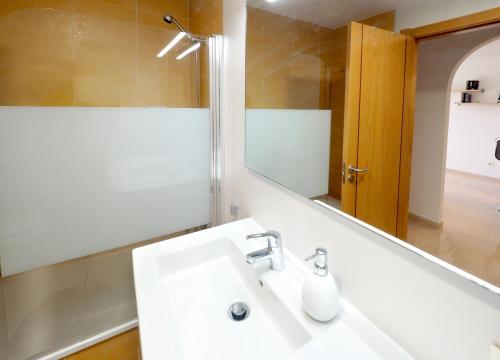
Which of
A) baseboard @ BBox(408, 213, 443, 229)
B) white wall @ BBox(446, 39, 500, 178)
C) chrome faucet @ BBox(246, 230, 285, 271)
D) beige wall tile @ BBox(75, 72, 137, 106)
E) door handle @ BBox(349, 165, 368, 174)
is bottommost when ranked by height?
chrome faucet @ BBox(246, 230, 285, 271)

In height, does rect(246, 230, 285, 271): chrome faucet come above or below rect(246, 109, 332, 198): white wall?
below

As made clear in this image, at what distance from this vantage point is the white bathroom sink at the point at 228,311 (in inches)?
25.4

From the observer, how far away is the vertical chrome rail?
152 cm

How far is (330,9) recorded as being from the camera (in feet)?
2.67

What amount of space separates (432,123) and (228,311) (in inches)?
32.9

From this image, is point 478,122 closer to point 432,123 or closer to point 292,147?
point 432,123

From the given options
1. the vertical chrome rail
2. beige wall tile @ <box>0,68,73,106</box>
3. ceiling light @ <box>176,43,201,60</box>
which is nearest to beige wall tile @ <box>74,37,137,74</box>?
beige wall tile @ <box>0,68,73,106</box>

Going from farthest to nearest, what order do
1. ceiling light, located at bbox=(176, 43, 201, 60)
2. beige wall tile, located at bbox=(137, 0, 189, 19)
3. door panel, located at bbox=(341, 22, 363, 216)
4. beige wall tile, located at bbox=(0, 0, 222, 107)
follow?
beige wall tile, located at bbox=(137, 0, 189, 19) → ceiling light, located at bbox=(176, 43, 201, 60) → beige wall tile, located at bbox=(0, 0, 222, 107) → door panel, located at bbox=(341, 22, 363, 216)

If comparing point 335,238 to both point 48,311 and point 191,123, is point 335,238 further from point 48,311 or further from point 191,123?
point 48,311

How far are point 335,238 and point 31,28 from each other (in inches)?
75.3

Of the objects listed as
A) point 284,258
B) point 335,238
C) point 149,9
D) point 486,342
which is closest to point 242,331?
point 284,258

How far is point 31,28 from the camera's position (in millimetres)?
1489

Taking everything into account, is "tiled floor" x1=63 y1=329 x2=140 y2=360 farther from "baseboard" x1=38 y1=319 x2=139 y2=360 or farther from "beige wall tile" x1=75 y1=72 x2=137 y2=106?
"beige wall tile" x1=75 y1=72 x2=137 y2=106

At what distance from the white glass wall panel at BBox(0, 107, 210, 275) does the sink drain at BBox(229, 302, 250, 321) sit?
2.53 ft
